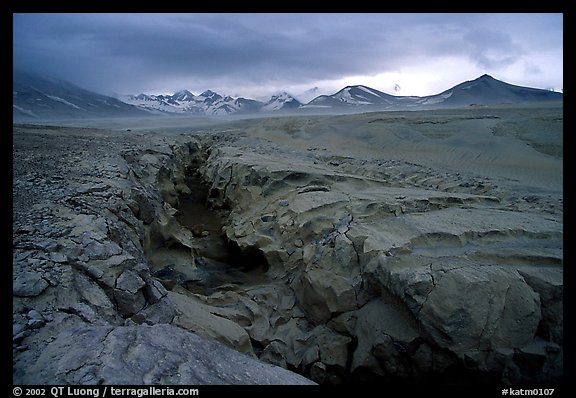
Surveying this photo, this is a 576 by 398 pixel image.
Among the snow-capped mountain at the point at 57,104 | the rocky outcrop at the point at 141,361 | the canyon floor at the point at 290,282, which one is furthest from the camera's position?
the snow-capped mountain at the point at 57,104

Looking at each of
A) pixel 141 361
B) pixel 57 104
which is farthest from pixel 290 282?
pixel 57 104

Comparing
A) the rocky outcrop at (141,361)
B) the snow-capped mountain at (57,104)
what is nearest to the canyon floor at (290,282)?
the rocky outcrop at (141,361)

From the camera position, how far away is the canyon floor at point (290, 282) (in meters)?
2.22

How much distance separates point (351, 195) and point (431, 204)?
3.86 feet

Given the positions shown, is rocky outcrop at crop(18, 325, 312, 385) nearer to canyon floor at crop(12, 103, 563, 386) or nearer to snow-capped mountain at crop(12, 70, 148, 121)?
canyon floor at crop(12, 103, 563, 386)

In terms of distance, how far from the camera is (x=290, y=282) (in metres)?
4.70

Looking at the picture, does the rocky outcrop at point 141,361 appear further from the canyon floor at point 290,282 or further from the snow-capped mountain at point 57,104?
the snow-capped mountain at point 57,104

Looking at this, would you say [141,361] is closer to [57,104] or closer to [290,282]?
[290,282]

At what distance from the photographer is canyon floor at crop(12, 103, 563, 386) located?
2.22m

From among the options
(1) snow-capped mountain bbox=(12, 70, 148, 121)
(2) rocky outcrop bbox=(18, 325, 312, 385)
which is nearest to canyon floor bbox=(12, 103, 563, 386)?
(2) rocky outcrop bbox=(18, 325, 312, 385)

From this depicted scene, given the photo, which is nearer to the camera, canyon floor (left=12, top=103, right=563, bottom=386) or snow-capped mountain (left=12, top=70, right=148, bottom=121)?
canyon floor (left=12, top=103, right=563, bottom=386)

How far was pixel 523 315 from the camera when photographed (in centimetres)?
294
